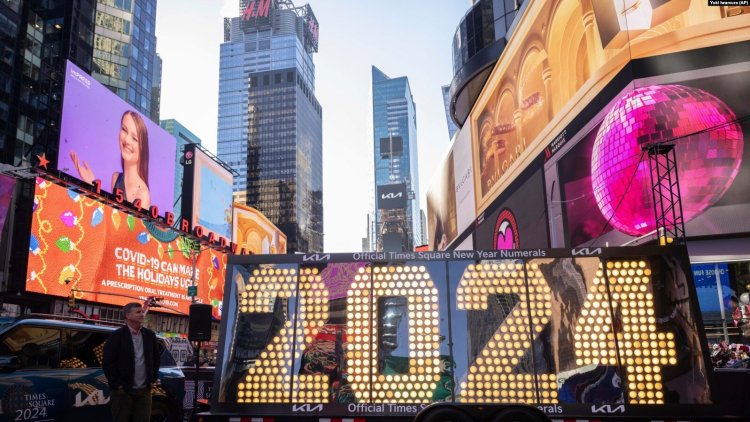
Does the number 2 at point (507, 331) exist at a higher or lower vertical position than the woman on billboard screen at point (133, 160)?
lower

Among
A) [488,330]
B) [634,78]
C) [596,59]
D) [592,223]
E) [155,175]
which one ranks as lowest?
[488,330]

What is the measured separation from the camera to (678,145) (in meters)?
15.8

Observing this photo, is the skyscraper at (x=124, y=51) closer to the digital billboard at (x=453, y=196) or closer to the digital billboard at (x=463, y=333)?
the digital billboard at (x=453, y=196)

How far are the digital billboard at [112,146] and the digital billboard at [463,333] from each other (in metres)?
29.1

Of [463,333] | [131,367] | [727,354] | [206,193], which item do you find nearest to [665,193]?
[727,354]

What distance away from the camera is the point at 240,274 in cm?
666

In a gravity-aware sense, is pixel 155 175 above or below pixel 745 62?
above

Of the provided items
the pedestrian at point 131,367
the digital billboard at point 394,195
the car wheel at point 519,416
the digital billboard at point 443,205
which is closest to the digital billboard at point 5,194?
the pedestrian at point 131,367

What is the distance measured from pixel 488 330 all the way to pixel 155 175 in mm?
39201

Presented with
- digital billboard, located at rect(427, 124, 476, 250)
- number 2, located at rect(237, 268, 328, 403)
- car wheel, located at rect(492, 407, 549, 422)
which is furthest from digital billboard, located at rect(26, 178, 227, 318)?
car wheel, located at rect(492, 407, 549, 422)

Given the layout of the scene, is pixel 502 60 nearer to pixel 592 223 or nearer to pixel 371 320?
pixel 592 223

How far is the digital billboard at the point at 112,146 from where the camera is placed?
106 ft

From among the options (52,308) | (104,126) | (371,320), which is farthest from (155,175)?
(371,320)

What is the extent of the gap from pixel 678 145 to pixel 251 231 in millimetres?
51528
